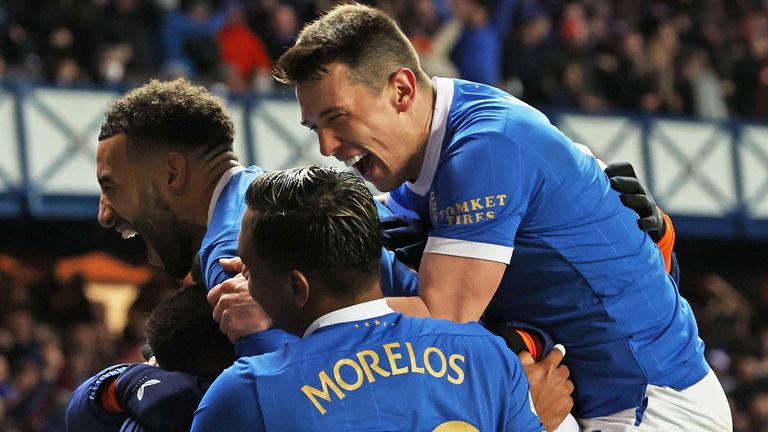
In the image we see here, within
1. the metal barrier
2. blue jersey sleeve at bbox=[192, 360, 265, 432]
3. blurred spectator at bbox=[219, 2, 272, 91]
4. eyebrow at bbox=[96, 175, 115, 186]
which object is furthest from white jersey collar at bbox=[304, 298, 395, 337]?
blurred spectator at bbox=[219, 2, 272, 91]

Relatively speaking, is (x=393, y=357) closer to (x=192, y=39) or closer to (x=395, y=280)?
(x=395, y=280)

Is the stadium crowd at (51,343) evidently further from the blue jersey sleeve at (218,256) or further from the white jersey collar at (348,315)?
the white jersey collar at (348,315)

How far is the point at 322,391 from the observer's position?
3.10 m

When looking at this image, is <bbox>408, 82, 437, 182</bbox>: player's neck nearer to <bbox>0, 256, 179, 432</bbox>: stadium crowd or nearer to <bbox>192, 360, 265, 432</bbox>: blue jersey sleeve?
<bbox>192, 360, 265, 432</bbox>: blue jersey sleeve

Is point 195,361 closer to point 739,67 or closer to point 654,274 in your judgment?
point 654,274

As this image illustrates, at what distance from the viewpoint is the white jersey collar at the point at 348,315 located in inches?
125

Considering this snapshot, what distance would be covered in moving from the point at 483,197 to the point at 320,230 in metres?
0.65

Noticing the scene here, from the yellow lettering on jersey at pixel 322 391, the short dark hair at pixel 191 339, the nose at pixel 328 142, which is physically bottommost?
the short dark hair at pixel 191 339

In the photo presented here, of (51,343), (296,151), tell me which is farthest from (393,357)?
(296,151)

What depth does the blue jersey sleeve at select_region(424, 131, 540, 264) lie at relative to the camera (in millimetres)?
3643

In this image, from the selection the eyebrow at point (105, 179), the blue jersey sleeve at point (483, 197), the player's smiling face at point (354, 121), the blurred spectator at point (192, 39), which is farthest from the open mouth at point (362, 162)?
the blurred spectator at point (192, 39)

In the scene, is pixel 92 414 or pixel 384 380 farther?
pixel 92 414

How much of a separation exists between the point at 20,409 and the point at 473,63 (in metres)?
5.67

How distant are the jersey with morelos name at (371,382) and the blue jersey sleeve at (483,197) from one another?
0.44 meters
